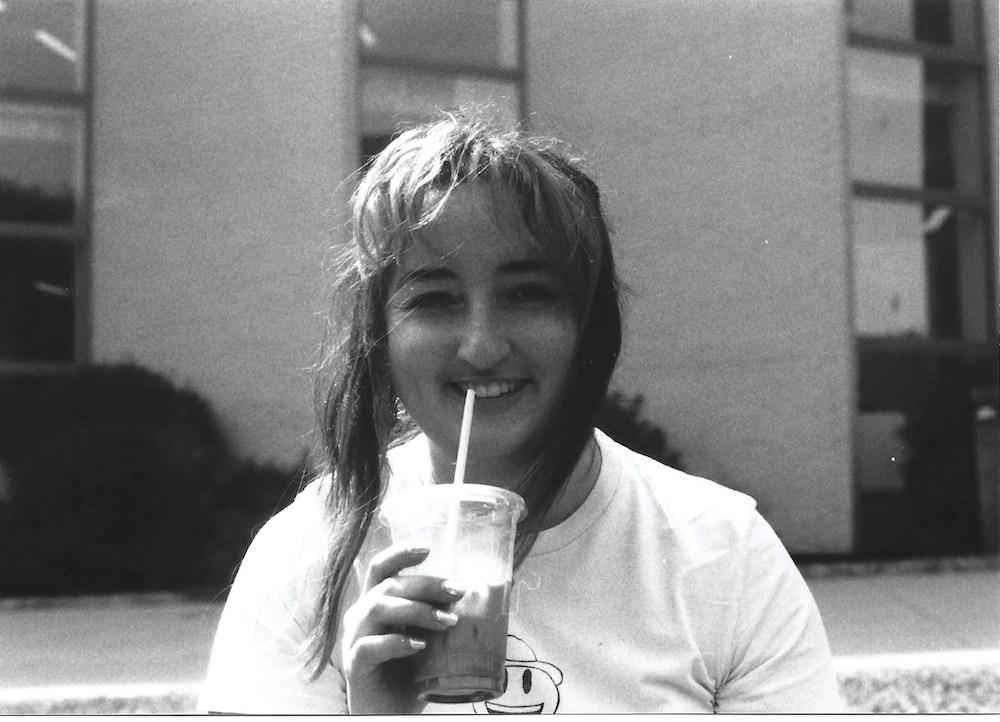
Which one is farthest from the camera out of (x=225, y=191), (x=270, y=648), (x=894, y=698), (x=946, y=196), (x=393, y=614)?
(x=894, y=698)

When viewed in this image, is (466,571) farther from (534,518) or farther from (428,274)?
(428,274)

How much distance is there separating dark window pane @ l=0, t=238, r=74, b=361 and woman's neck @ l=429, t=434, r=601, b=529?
2.18 feet

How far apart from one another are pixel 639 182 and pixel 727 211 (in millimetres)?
185

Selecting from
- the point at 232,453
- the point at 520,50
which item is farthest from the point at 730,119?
the point at 232,453

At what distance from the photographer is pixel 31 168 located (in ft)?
6.08

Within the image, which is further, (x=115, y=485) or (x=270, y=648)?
(x=115, y=485)

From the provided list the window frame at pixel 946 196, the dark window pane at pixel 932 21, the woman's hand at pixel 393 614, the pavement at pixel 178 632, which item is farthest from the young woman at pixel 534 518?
the dark window pane at pixel 932 21

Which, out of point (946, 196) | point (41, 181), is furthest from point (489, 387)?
point (946, 196)

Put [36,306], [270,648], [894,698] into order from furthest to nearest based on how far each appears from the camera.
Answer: [894,698] < [36,306] < [270,648]

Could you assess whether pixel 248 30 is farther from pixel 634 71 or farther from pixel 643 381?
pixel 643 381

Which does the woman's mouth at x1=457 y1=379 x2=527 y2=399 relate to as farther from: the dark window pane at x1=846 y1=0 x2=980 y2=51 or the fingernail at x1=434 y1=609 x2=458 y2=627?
the dark window pane at x1=846 y1=0 x2=980 y2=51

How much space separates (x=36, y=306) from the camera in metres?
1.76

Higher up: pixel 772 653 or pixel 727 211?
pixel 727 211

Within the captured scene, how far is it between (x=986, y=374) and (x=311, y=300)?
1.19 meters
